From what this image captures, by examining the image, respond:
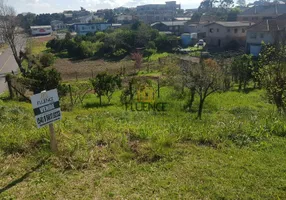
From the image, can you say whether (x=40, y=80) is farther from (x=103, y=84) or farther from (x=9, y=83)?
(x=103, y=84)

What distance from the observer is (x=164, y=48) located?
1393 inches

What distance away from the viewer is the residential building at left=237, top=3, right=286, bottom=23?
149 ft

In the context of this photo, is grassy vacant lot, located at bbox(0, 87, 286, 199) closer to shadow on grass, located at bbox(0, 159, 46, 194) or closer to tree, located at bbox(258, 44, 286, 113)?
shadow on grass, located at bbox(0, 159, 46, 194)

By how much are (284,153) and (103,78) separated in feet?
31.2

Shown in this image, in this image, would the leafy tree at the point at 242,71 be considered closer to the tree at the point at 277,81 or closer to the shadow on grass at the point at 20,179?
the tree at the point at 277,81

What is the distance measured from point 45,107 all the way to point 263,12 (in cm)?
5191

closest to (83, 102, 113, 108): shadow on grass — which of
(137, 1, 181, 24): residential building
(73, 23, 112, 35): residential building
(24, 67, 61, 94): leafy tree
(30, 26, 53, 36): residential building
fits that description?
(24, 67, 61, 94): leafy tree

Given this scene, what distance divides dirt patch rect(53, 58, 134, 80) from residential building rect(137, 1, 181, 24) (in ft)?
169

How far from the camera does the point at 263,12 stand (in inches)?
1850

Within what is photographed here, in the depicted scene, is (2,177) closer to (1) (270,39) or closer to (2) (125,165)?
(2) (125,165)

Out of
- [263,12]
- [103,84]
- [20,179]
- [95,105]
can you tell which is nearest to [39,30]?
[263,12]

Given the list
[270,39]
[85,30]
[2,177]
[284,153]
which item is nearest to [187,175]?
[284,153]

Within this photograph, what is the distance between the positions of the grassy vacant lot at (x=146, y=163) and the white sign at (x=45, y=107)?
634 mm

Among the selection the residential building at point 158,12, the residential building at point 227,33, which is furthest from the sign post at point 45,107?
the residential building at point 158,12
